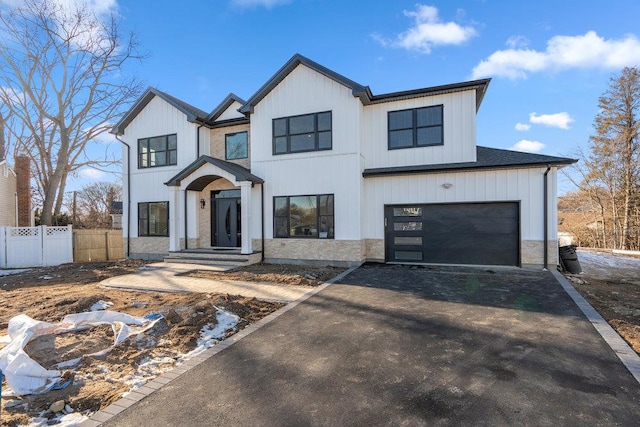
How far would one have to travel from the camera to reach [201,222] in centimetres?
1462

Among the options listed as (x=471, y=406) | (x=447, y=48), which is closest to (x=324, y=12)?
(x=447, y=48)

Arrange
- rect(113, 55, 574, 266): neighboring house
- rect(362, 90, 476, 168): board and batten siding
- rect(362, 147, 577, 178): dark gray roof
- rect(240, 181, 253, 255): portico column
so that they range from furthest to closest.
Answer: rect(240, 181, 253, 255): portico column → rect(362, 90, 476, 168): board and batten siding → rect(113, 55, 574, 266): neighboring house → rect(362, 147, 577, 178): dark gray roof

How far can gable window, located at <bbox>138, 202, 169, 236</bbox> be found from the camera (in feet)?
48.7

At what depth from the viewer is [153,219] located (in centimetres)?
1505

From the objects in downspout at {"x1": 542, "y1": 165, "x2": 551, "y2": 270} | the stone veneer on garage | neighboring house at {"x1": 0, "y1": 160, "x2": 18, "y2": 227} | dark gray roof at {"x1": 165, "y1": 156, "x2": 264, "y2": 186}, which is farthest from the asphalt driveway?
neighboring house at {"x1": 0, "y1": 160, "x2": 18, "y2": 227}

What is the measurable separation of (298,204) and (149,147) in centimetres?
828

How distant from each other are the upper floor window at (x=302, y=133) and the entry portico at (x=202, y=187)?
177 cm

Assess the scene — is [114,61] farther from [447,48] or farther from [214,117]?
[447,48]

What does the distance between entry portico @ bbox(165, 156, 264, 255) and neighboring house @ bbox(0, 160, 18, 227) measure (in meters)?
12.8

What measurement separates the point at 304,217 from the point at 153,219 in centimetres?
766

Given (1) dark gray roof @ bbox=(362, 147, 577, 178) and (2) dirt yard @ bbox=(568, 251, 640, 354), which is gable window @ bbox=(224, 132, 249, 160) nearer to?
(1) dark gray roof @ bbox=(362, 147, 577, 178)

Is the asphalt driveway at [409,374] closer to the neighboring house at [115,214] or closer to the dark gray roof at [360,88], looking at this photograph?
the dark gray roof at [360,88]

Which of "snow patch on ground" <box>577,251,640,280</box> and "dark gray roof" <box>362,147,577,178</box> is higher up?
"dark gray roof" <box>362,147,577,178</box>

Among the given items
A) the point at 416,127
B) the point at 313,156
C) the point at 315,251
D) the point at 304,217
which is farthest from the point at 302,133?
the point at 315,251
